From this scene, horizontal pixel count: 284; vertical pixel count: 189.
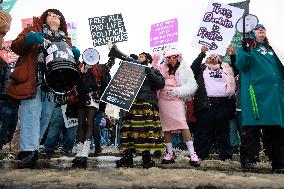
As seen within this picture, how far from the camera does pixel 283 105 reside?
14.9ft

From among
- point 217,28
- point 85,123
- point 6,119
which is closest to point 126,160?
point 85,123

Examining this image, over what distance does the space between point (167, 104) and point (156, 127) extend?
700 mm

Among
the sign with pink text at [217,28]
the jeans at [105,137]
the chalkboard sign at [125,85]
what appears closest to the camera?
the chalkboard sign at [125,85]

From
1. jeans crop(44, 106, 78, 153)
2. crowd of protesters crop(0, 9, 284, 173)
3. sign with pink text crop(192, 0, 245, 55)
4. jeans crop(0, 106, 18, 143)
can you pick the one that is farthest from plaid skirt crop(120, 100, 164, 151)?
jeans crop(0, 106, 18, 143)

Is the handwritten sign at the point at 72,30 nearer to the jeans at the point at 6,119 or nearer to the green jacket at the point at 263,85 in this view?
the jeans at the point at 6,119

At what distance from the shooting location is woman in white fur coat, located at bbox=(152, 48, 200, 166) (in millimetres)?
5434

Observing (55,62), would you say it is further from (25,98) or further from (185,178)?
(185,178)

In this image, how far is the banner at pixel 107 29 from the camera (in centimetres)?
632

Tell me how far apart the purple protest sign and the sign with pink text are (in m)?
2.25

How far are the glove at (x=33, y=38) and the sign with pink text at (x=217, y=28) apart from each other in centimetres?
354

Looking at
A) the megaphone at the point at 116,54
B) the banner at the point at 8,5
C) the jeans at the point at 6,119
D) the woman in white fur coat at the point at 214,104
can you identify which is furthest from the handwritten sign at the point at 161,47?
the megaphone at the point at 116,54

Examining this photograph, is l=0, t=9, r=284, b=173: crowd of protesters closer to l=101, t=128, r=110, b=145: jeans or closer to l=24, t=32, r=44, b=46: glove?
l=24, t=32, r=44, b=46: glove

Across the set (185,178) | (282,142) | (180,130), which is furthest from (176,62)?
(185,178)

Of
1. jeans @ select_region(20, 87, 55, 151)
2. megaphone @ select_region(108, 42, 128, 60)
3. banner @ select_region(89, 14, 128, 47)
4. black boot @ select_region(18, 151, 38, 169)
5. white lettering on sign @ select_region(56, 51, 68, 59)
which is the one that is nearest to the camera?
white lettering on sign @ select_region(56, 51, 68, 59)
